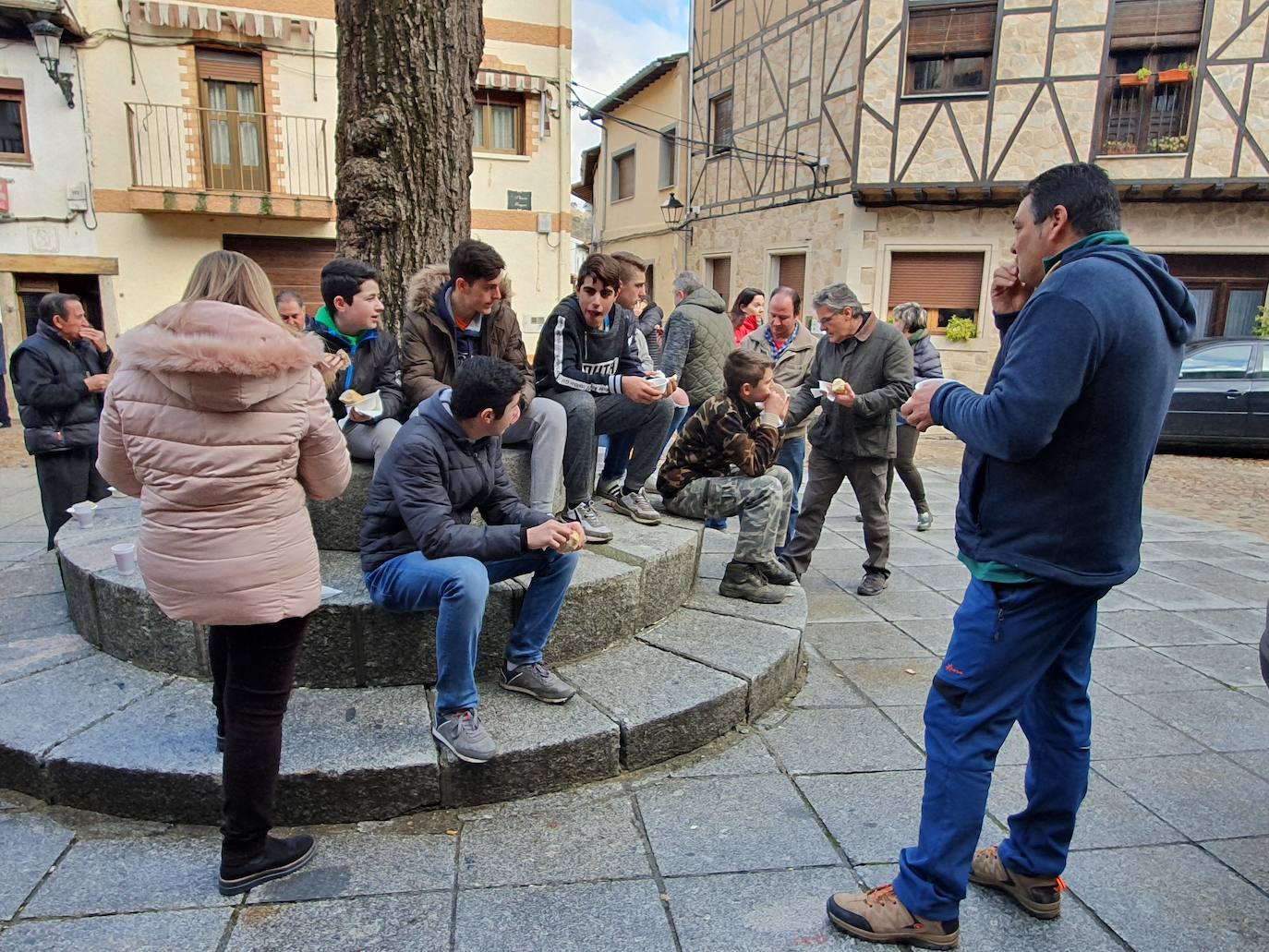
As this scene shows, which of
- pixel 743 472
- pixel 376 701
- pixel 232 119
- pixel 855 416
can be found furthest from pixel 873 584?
pixel 232 119

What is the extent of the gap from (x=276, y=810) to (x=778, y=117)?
16.1 m

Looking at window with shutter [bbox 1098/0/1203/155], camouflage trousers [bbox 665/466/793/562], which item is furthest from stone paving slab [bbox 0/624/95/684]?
window with shutter [bbox 1098/0/1203/155]

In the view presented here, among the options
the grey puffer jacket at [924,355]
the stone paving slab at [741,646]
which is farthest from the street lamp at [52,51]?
the stone paving slab at [741,646]

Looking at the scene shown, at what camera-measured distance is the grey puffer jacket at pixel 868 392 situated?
4.84 meters

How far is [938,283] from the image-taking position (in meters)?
14.7

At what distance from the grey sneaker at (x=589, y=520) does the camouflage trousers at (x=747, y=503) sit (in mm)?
554

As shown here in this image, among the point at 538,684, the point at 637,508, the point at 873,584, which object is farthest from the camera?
the point at 873,584

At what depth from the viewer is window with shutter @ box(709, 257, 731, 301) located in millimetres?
18250

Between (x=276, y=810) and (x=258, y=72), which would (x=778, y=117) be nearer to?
(x=258, y=72)

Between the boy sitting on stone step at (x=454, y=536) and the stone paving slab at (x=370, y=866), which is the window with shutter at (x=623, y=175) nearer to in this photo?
the boy sitting on stone step at (x=454, y=536)

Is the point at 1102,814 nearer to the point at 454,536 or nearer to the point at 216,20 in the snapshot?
the point at 454,536

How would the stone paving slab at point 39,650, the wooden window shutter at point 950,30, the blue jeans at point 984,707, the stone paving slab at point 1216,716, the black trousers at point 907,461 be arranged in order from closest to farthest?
1. the blue jeans at point 984,707
2. the stone paving slab at point 39,650
3. the stone paving slab at point 1216,716
4. the black trousers at point 907,461
5. the wooden window shutter at point 950,30

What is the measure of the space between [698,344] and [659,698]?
361 cm

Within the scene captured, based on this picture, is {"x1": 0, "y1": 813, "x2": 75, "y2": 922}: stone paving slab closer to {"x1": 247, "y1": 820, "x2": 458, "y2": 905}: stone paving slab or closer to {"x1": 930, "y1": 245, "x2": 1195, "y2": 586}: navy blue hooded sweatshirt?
{"x1": 247, "y1": 820, "x2": 458, "y2": 905}: stone paving slab
